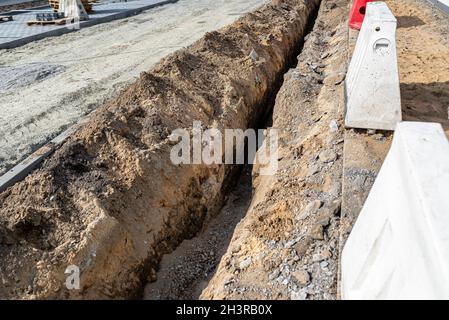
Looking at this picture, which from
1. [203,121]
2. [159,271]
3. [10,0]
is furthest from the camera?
[10,0]

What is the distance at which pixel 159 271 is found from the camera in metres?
4.20

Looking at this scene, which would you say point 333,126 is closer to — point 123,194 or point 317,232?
point 317,232

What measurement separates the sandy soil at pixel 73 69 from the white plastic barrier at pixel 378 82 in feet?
15.4

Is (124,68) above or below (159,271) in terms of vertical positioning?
above

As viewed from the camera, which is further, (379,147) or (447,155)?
(379,147)

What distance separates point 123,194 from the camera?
4.19 metres

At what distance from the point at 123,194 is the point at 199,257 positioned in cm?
124

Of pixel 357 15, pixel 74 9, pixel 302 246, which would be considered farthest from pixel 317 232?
pixel 74 9

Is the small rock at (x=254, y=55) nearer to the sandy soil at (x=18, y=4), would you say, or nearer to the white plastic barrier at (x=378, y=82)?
the white plastic barrier at (x=378, y=82)

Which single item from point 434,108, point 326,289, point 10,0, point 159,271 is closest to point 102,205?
point 159,271

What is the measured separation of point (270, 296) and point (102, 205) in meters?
2.12

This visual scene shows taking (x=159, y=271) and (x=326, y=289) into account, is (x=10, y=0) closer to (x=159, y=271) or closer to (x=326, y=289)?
(x=159, y=271)

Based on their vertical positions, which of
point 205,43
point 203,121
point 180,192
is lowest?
point 180,192

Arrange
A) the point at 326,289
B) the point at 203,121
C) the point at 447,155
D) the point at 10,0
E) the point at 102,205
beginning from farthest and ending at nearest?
the point at 10,0 → the point at 203,121 → the point at 102,205 → the point at 326,289 → the point at 447,155
